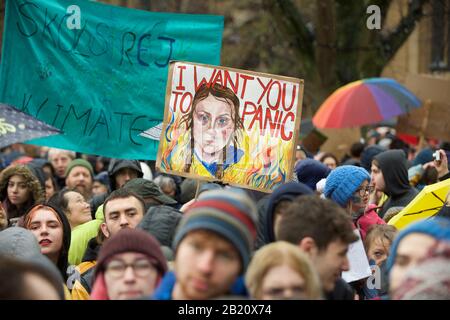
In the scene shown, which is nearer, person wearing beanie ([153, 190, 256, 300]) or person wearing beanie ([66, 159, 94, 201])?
person wearing beanie ([153, 190, 256, 300])

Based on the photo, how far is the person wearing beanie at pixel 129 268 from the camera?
192 inches

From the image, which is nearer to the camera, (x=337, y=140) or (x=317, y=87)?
(x=337, y=140)

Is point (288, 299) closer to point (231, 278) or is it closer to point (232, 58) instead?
point (231, 278)

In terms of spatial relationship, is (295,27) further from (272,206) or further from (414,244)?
(414,244)

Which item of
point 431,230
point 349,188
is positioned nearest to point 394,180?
point 349,188

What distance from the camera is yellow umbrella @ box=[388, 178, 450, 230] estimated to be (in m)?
8.16

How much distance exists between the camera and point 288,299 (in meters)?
4.34

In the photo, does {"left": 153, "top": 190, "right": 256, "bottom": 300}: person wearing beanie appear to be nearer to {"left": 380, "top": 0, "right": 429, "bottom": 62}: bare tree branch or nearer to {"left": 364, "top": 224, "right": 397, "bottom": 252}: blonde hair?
{"left": 364, "top": 224, "right": 397, "bottom": 252}: blonde hair

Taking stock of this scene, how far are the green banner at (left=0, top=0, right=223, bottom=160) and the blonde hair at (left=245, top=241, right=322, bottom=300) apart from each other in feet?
15.4

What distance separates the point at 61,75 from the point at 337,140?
7.16 m

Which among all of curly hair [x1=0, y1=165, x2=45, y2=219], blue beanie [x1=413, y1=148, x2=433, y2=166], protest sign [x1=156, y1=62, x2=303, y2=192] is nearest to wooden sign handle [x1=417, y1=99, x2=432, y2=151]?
blue beanie [x1=413, y1=148, x2=433, y2=166]

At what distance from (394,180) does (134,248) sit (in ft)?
17.4

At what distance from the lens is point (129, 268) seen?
4.95 m
